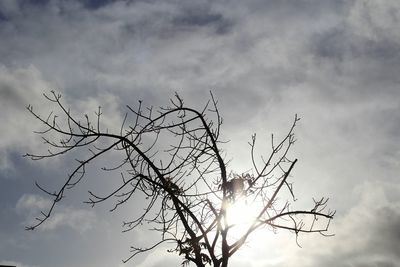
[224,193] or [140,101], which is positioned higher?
A: [140,101]

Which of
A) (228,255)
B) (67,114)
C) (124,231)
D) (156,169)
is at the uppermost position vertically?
(67,114)

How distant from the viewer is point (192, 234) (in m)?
7.05

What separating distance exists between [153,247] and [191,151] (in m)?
1.64

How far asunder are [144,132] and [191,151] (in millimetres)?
854

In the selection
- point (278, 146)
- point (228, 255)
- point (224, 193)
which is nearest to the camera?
point (228, 255)

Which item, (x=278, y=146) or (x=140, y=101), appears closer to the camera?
(x=140, y=101)

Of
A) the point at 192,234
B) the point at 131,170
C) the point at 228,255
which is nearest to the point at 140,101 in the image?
the point at 131,170

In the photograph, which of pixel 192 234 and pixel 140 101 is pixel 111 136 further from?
pixel 192 234

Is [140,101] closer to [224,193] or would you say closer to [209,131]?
[209,131]

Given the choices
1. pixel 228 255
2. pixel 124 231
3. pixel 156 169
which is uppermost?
pixel 156 169

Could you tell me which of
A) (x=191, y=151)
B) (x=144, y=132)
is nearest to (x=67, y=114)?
(x=144, y=132)

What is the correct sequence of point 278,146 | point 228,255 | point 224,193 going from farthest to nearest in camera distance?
point 278,146
point 224,193
point 228,255

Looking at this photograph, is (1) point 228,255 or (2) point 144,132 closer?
(1) point 228,255

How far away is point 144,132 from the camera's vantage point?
7.54m
